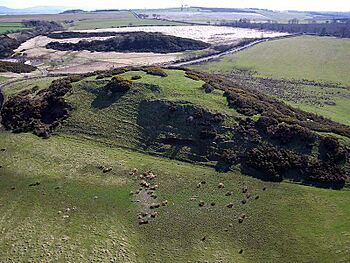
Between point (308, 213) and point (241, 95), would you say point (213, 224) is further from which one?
point (241, 95)

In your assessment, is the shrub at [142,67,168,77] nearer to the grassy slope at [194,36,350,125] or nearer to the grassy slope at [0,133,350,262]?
the grassy slope at [0,133,350,262]

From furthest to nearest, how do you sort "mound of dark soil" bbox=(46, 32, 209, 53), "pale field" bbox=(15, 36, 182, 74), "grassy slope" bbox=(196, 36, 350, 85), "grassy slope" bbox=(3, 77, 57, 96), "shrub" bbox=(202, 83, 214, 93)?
"mound of dark soil" bbox=(46, 32, 209, 53)
"grassy slope" bbox=(196, 36, 350, 85)
"pale field" bbox=(15, 36, 182, 74)
"grassy slope" bbox=(3, 77, 57, 96)
"shrub" bbox=(202, 83, 214, 93)

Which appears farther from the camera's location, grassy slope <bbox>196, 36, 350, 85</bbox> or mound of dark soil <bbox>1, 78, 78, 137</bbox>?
grassy slope <bbox>196, 36, 350, 85</bbox>

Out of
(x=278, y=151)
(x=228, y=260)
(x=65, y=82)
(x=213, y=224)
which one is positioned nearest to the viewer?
(x=228, y=260)

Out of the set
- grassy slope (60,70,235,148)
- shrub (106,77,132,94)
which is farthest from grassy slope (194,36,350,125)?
shrub (106,77,132,94)

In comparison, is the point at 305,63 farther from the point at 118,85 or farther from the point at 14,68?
the point at 14,68

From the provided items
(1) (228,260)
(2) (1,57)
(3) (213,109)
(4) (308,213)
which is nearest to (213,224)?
(1) (228,260)
